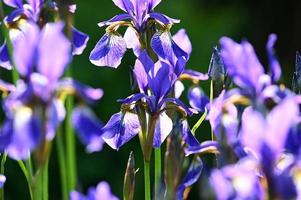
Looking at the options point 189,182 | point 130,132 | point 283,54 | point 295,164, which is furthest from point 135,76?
point 283,54

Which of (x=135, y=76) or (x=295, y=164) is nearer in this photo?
(x=295, y=164)

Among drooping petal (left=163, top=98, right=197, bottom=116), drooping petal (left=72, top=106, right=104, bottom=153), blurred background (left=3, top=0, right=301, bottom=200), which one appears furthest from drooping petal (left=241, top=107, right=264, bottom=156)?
blurred background (left=3, top=0, right=301, bottom=200)

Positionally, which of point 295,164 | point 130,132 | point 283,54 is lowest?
point 283,54

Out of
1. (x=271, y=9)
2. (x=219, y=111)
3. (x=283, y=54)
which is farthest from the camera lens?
(x=271, y=9)

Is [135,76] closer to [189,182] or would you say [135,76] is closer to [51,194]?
[189,182]

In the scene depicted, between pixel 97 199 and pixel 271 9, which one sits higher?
pixel 97 199

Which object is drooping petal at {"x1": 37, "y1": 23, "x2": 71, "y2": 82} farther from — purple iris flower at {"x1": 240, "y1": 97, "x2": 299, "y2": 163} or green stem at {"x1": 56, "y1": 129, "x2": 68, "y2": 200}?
purple iris flower at {"x1": 240, "y1": 97, "x2": 299, "y2": 163}

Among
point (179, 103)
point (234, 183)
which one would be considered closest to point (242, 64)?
point (234, 183)
